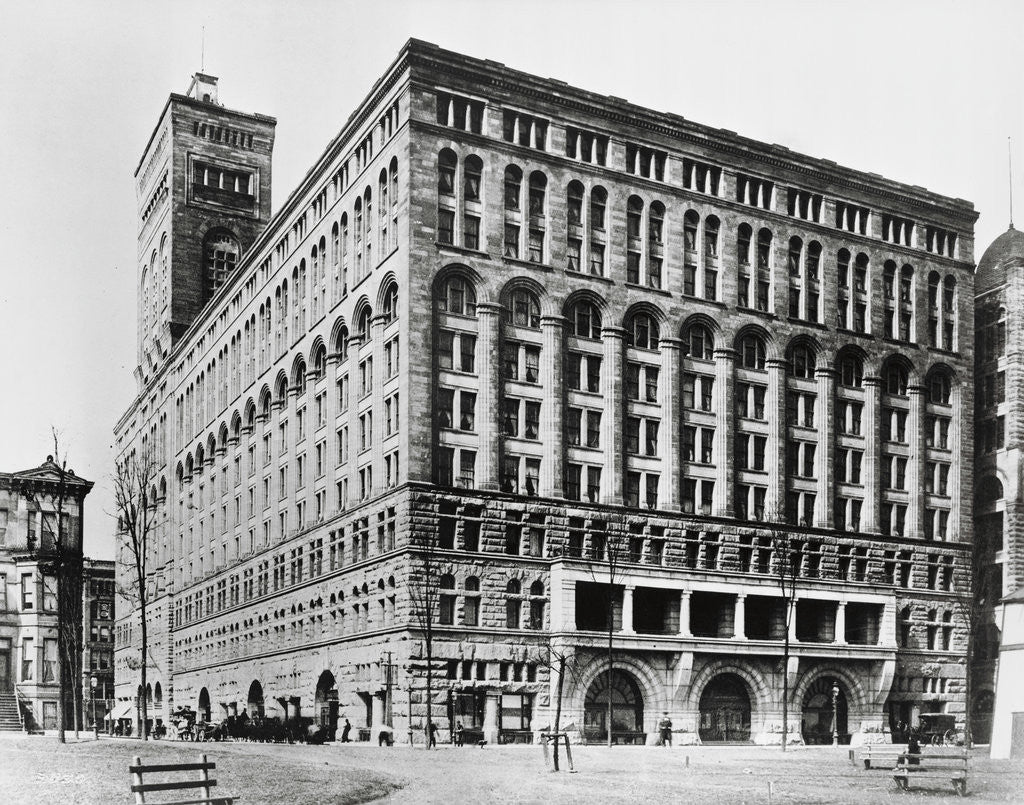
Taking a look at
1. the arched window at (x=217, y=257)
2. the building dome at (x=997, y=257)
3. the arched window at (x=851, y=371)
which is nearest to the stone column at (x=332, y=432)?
the arched window at (x=851, y=371)

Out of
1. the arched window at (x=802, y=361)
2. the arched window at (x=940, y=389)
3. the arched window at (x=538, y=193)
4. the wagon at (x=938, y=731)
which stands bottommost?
the wagon at (x=938, y=731)

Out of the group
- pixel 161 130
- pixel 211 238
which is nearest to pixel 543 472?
pixel 211 238

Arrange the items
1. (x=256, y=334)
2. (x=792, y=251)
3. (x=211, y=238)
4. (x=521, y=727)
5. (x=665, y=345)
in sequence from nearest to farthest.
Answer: (x=521, y=727) → (x=665, y=345) → (x=792, y=251) → (x=256, y=334) → (x=211, y=238)

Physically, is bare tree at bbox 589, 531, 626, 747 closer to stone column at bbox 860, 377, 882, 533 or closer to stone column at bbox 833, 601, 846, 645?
stone column at bbox 833, 601, 846, 645

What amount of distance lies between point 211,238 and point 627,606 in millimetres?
72691

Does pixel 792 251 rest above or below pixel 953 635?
above

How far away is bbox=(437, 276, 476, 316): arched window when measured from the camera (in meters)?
76.4

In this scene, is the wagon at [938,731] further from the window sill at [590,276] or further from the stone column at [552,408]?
the window sill at [590,276]

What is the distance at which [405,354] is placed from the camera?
74.6 metres

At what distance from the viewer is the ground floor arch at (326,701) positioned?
8006 cm

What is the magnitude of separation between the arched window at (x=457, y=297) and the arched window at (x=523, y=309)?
2.40 meters

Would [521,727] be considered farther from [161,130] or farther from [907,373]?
[161,130]

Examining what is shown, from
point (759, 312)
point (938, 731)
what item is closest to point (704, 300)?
point (759, 312)

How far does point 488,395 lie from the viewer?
7638 cm
